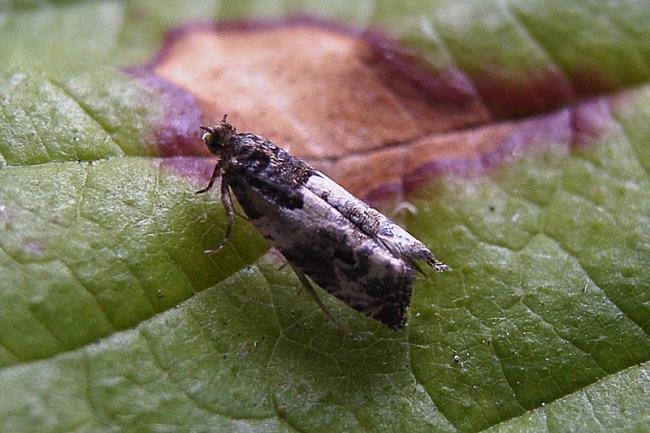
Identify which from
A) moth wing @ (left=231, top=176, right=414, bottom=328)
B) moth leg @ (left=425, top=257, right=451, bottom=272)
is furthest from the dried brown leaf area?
moth leg @ (left=425, top=257, right=451, bottom=272)

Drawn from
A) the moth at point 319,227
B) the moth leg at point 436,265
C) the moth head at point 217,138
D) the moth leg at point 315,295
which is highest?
the moth head at point 217,138

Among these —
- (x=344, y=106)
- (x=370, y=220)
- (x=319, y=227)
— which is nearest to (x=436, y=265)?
(x=370, y=220)

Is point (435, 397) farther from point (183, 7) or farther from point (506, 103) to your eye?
point (183, 7)

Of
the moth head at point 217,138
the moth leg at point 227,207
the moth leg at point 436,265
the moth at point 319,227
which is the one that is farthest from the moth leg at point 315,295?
the moth head at point 217,138

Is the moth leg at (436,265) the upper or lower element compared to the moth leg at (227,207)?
lower

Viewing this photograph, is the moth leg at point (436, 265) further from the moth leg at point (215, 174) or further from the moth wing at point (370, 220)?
the moth leg at point (215, 174)
